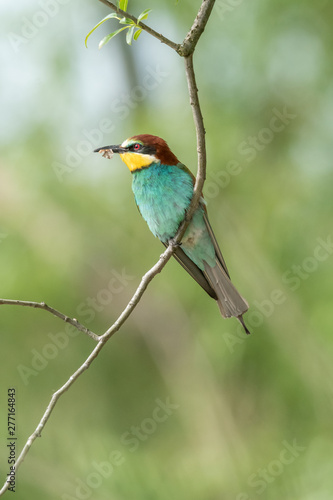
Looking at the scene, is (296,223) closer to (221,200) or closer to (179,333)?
(221,200)

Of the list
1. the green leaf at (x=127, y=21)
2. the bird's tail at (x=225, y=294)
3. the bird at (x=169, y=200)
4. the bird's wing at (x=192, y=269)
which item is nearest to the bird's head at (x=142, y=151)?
the bird at (x=169, y=200)

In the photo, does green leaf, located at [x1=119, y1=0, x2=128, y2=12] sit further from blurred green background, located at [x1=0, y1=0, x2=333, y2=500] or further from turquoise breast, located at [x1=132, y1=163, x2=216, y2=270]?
blurred green background, located at [x1=0, y1=0, x2=333, y2=500]

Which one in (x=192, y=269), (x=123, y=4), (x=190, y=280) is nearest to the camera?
(x=123, y=4)

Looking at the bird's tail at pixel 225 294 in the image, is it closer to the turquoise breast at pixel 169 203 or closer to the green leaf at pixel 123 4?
the turquoise breast at pixel 169 203

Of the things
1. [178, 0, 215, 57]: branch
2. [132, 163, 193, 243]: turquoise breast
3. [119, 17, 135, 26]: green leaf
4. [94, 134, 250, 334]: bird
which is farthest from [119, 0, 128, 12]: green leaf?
[132, 163, 193, 243]: turquoise breast

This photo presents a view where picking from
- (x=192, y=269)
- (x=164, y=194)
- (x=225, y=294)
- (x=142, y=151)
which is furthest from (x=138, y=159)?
(x=225, y=294)

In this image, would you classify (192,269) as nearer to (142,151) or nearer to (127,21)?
(142,151)

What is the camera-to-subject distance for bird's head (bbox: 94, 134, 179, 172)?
113 inches

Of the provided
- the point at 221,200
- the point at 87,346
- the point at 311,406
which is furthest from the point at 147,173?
the point at 311,406

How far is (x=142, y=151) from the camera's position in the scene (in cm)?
288

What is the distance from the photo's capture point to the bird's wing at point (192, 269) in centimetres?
306

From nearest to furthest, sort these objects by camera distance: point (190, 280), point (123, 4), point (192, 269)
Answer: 1. point (123, 4)
2. point (192, 269)
3. point (190, 280)

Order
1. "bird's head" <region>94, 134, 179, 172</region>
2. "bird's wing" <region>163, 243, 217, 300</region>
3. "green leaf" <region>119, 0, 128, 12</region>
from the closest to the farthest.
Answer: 1. "green leaf" <region>119, 0, 128, 12</region>
2. "bird's head" <region>94, 134, 179, 172</region>
3. "bird's wing" <region>163, 243, 217, 300</region>

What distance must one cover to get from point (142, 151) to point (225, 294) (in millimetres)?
810
